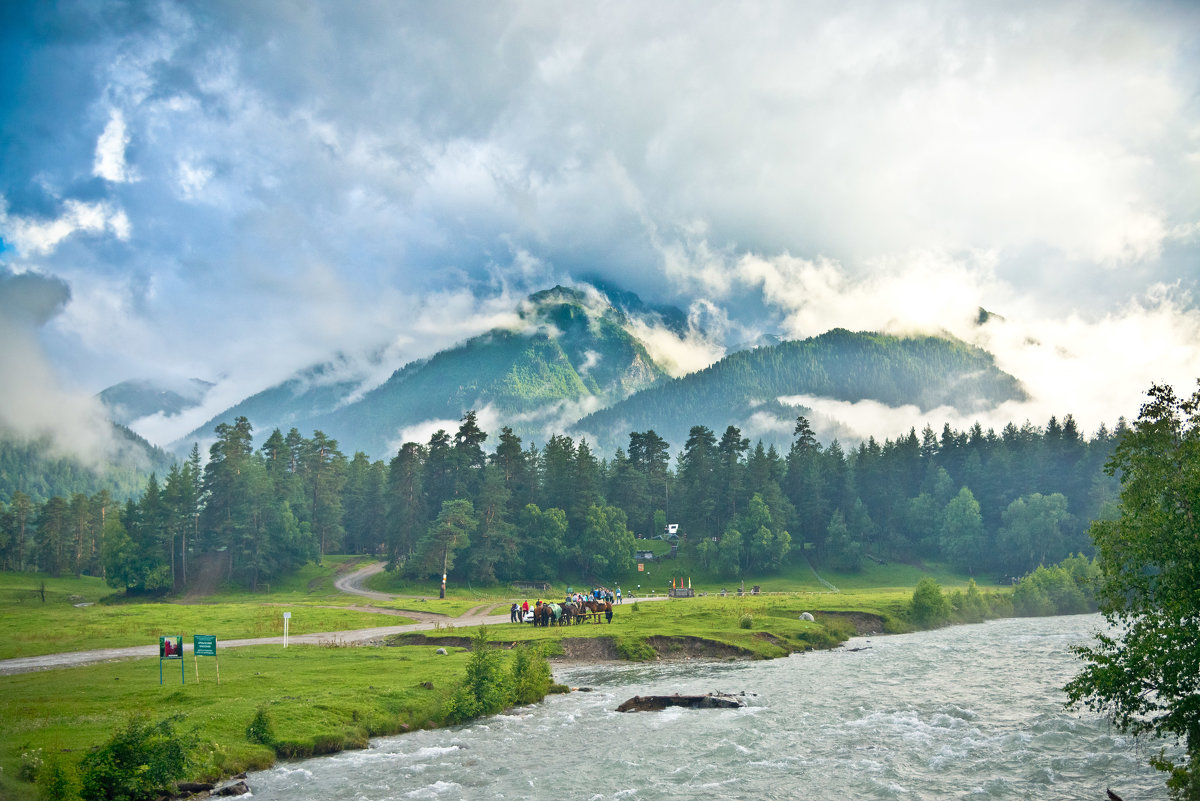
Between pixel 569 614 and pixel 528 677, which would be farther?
pixel 569 614

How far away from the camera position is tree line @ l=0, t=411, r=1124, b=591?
125 m

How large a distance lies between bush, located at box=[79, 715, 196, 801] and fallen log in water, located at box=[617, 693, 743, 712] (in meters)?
21.5

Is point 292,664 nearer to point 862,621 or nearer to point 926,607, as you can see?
point 862,621

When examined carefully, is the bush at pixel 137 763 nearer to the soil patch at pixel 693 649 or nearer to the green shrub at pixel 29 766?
the green shrub at pixel 29 766

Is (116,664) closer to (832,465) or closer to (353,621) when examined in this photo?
(353,621)

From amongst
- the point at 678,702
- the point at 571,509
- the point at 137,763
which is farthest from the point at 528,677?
the point at 571,509

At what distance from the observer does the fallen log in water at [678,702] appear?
133 feet

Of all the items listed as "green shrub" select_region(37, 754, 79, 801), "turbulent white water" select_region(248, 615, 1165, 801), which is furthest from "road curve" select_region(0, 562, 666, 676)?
"green shrub" select_region(37, 754, 79, 801)

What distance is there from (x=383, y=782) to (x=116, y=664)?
88.2 ft

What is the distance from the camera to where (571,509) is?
461 feet

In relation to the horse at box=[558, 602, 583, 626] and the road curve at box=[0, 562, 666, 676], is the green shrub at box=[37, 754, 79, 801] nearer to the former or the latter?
the road curve at box=[0, 562, 666, 676]

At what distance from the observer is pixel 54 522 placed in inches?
6344

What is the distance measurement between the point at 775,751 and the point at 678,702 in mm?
9637

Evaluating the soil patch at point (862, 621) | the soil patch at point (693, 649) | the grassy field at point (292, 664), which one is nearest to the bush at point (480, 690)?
the grassy field at point (292, 664)
